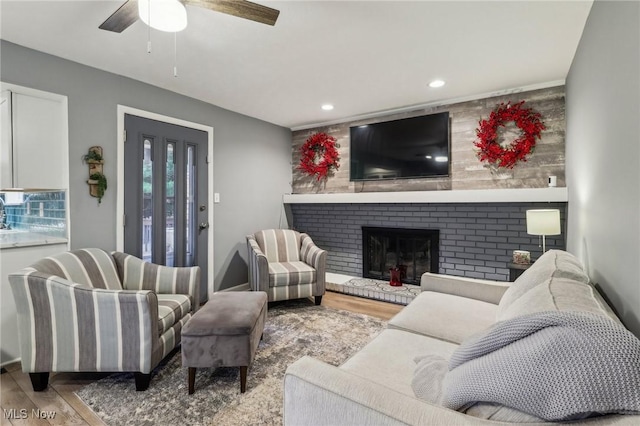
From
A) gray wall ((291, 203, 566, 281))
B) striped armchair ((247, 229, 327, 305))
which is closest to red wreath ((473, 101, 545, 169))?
gray wall ((291, 203, 566, 281))

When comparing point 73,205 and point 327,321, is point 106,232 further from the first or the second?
point 327,321

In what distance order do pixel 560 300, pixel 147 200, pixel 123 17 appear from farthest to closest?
1. pixel 147 200
2. pixel 123 17
3. pixel 560 300

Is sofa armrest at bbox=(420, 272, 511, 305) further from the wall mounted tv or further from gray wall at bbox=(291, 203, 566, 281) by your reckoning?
the wall mounted tv

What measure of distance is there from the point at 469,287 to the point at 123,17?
109 inches

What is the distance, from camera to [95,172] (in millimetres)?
2625

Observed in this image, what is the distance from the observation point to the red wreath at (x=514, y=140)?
3051mm

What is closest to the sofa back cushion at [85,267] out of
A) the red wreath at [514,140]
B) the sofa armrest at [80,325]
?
the sofa armrest at [80,325]

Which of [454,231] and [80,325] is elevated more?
[454,231]

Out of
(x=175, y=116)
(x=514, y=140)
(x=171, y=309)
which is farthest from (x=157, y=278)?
(x=514, y=140)

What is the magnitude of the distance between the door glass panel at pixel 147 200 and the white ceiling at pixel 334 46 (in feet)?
2.27

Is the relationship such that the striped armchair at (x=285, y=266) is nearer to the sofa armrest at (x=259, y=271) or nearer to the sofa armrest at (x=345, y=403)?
the sofa armrest at (x=259, y=271)

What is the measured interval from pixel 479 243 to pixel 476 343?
282 cm

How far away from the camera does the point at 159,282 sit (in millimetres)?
2543

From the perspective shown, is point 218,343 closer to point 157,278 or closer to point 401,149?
point 157,278
